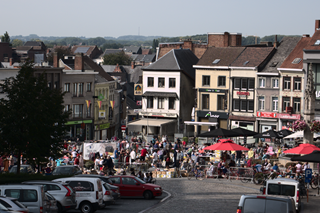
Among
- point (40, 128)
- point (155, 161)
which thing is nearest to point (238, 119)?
point (155, 161)

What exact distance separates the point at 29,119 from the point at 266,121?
38.2 meters

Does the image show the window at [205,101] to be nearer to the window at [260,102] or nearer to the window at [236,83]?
the window at [236,83]

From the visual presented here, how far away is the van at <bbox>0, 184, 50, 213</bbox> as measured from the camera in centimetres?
1786

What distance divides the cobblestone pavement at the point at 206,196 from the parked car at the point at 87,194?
2.34m

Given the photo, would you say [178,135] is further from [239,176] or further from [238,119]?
[239,176]

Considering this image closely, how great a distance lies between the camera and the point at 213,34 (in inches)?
2990

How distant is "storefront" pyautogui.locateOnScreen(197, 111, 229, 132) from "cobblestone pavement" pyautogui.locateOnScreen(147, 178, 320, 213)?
29716mm

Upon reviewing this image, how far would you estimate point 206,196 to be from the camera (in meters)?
26.2

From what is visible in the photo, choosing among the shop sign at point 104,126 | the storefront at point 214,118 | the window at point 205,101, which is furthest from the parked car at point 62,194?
the shop sign at point 104,126

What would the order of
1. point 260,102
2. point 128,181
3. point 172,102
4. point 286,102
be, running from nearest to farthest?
1. point 128,181
2. point 286,102
3. point 260,102
4. point 172,102

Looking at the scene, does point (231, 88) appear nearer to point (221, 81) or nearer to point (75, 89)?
point (221, 81)

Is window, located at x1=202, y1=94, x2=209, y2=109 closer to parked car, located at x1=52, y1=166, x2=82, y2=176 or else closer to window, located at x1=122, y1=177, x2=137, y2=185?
parked car, located at x1=52, y1=166, x2=82, y2=176

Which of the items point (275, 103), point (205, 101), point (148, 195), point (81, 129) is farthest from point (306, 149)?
point (81, 129)

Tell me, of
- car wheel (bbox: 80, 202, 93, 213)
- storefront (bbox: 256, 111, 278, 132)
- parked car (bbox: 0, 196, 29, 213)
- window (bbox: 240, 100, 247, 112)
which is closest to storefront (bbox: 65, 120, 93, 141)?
window (bbox: 240, 100, 247, 112)
